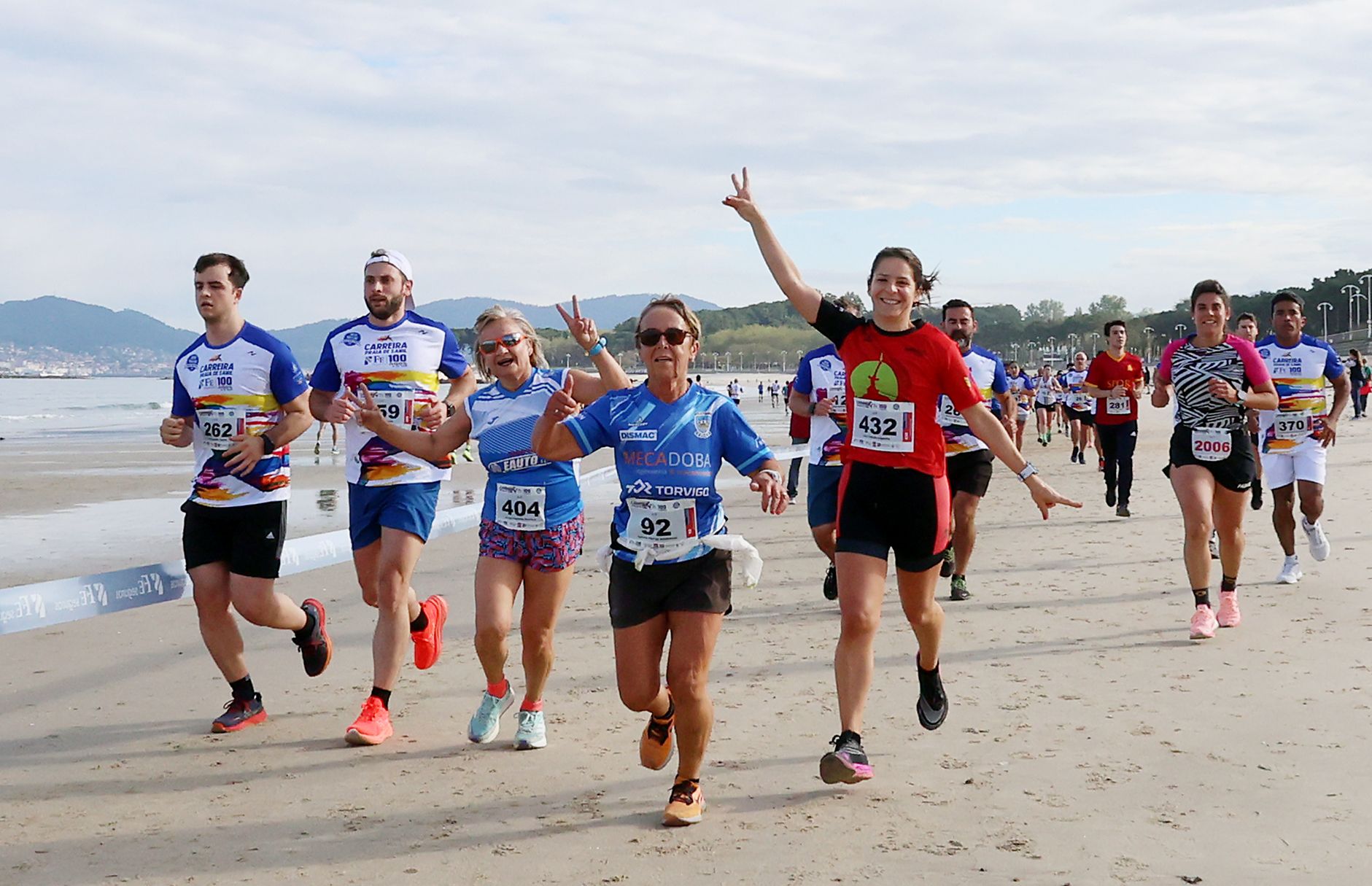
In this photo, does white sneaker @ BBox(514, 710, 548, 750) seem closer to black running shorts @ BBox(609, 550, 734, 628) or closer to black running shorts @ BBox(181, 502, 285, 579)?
black running shorts @ BBox(609, 550, 734, 628)

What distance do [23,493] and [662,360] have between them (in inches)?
763

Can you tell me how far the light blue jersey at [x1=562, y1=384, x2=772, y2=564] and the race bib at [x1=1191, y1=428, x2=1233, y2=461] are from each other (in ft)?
14.5

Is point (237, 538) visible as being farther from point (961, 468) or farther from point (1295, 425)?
point (1295, 425)

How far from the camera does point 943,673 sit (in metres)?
7.11

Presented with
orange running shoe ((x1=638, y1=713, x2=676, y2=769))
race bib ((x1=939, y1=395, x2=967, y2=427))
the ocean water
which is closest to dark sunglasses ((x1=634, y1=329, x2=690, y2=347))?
orange running shoe ((x1=638, y1=713, x2=676, y2=769))

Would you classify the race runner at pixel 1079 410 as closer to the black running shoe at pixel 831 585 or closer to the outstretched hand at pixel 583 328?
the black running shoe at pixel 831 585

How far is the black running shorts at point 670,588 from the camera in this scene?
4.83m

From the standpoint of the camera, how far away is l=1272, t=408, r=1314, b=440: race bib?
402 inches

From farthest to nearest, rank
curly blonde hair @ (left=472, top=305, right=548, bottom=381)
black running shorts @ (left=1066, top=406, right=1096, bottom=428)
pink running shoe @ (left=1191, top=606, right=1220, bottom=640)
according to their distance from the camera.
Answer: black running shorts @ (left=1066, top=406, right=1096, bottom=428) < pink running shoe @ (left=1191, top=606, right=1220, bottom=640) < curly blonde hair @ (left=472, top=305, right=548, bottom=381)

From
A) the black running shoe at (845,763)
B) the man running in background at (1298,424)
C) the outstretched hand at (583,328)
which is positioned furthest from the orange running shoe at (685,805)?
the man running in background at (1298,424)

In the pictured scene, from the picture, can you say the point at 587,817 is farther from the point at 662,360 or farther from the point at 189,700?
the point at 189,700

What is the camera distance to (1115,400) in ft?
49.7

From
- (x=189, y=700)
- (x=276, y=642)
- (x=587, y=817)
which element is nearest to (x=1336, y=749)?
(x=587, y=817)

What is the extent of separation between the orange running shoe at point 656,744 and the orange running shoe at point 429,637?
76.7 inches
